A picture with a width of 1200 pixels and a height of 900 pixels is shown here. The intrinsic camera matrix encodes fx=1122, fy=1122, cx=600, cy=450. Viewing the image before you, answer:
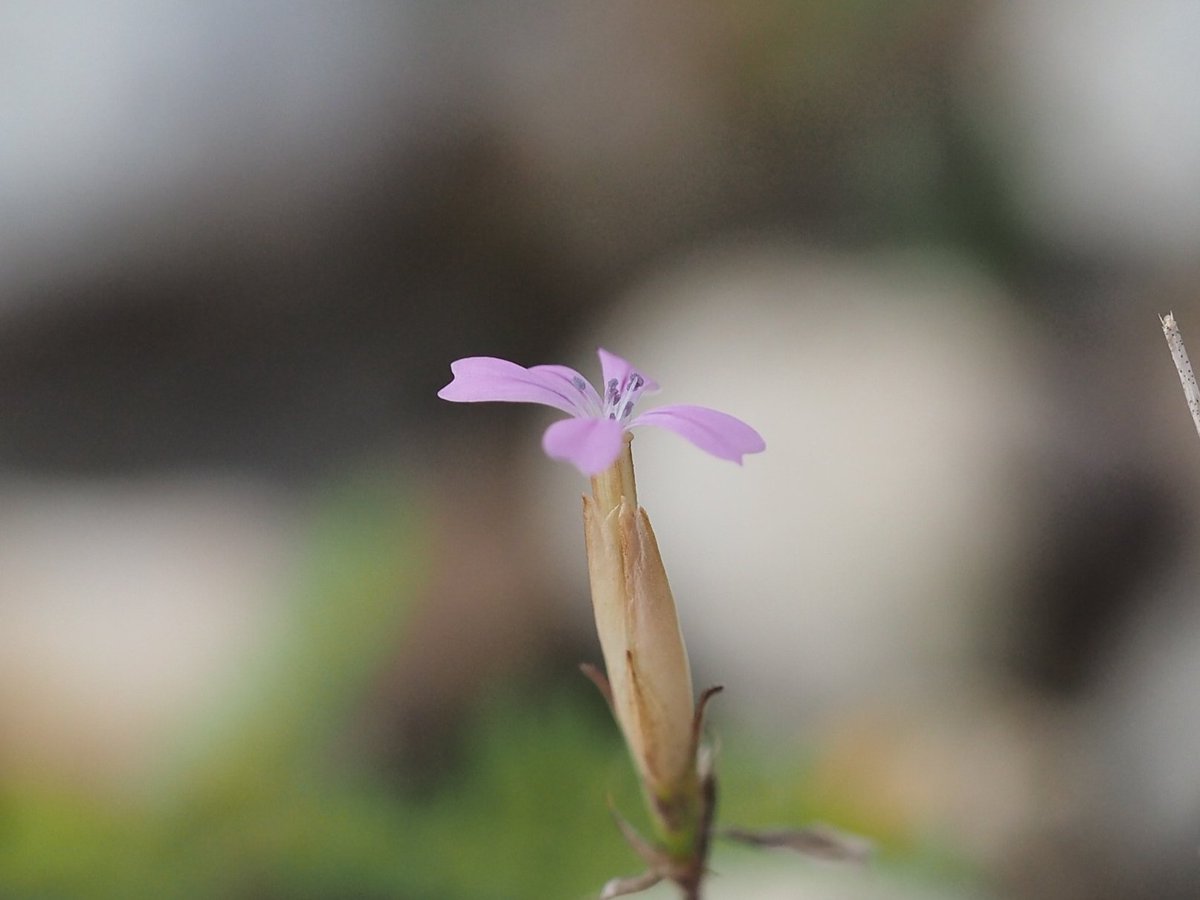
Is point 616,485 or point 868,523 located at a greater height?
point 616,485

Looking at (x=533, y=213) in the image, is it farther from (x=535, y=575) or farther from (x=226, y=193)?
(x=535, y=575)

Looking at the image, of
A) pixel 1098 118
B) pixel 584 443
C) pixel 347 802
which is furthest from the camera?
pixel 1098 118

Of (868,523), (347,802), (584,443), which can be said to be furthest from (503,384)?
(868,523)

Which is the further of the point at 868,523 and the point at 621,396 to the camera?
the point at 868,523

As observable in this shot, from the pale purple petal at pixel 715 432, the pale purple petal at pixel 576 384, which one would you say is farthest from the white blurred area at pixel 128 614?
the pale purple petal at pixel 715 432

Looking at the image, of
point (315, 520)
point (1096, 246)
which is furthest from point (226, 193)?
point (1096, 246)

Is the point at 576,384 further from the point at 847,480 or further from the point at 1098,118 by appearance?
the point at 1098,118

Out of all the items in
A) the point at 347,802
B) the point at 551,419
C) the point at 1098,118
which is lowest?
the point at 347,802

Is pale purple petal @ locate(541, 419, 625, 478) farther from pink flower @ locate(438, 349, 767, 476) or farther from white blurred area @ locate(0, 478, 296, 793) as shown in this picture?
white blurred area @ locate(0, 478, 296, 793)
